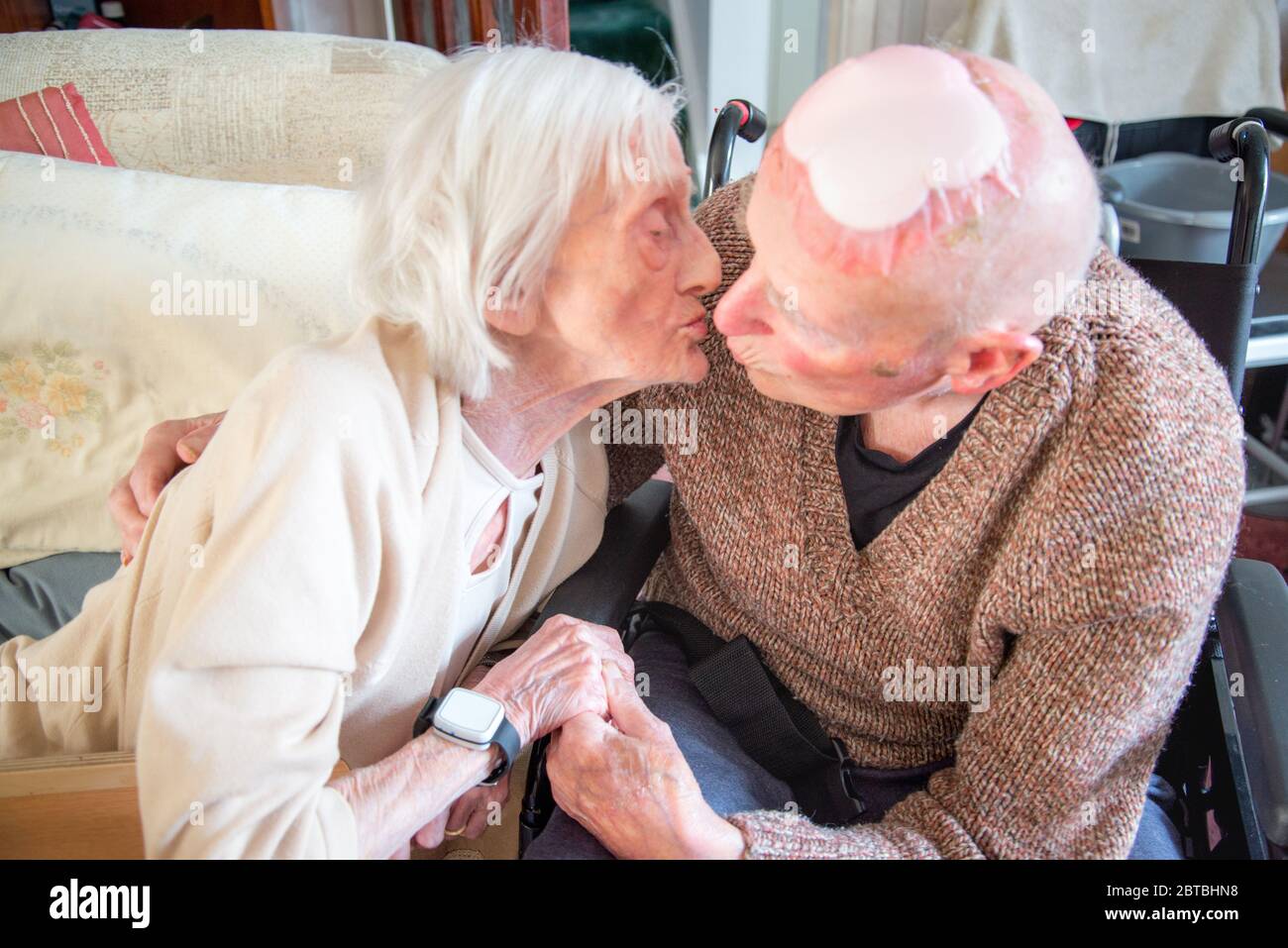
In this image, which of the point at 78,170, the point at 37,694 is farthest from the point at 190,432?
the point at 78,170

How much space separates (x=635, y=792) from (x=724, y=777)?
0.22m

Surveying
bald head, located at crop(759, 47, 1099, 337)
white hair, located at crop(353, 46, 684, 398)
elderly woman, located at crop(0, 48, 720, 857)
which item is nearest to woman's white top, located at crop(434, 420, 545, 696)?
elderly woman, located at crop(0, 48, 720, 857)

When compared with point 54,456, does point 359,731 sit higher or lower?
lower

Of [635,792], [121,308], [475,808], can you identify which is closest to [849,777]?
[635,792]

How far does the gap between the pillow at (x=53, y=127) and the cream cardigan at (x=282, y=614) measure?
0.79 meters

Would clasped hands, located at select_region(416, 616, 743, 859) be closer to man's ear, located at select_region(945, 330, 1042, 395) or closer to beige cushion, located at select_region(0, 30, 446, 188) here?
man's ear, located at select_region(945, 330, 1042, 395)

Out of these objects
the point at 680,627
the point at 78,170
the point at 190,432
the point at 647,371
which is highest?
the point at 78,170

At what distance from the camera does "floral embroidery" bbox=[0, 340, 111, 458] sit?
146 centimetres

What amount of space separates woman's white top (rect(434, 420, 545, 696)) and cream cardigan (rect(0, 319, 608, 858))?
5cm

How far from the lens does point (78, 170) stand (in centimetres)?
148

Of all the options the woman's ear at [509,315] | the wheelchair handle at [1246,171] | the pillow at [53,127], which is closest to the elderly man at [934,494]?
the woman's ear at [509,315]

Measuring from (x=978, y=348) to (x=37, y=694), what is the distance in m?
1.03

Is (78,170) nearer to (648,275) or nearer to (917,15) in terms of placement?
(648,275)
